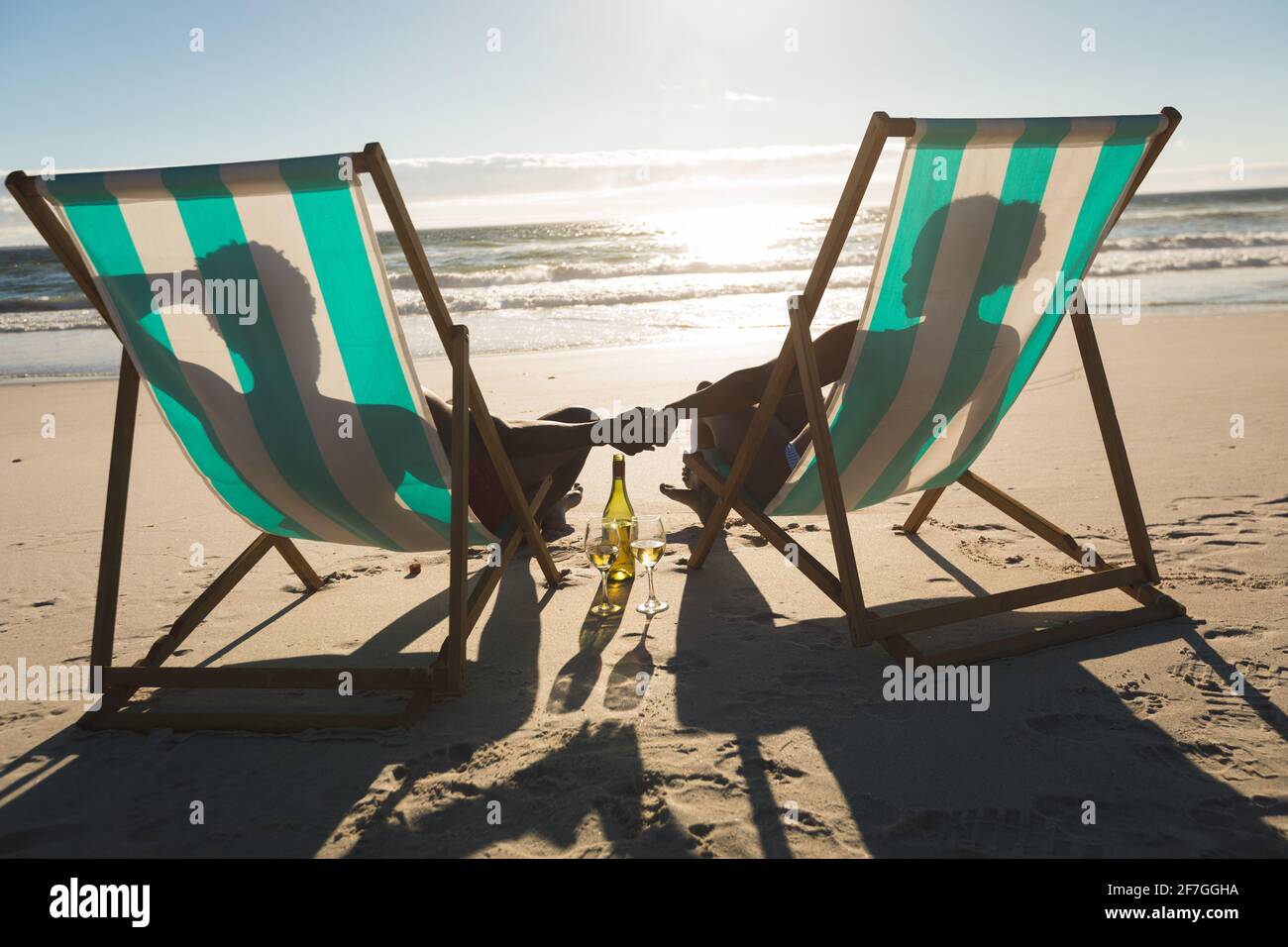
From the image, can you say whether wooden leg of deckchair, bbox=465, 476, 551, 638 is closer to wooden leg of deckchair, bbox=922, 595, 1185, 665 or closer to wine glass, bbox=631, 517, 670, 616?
wine glass, bbox=631, 517, 670, 616

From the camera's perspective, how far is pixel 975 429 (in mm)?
3000

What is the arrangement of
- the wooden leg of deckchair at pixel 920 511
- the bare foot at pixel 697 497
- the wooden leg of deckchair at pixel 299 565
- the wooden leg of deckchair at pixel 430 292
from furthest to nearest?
the bare foot at pixel 697 497 < the wooden leg of deckchair at pixel 920 511 < the wooden leg of deckchair at pixel 299 565 < the wooden leg of deckchair at pixel 430 292

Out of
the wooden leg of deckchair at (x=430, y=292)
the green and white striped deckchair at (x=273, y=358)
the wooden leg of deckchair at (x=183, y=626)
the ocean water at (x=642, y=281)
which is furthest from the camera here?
the ocean water at (x=642, y=281)

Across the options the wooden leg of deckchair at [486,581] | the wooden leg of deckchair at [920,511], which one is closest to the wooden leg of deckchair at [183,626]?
the wooden leg of deckchair at [486,581]

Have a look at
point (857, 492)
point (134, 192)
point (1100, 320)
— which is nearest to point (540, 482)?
point (857, 492)

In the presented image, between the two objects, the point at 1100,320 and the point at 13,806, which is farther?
the point at 1100,320

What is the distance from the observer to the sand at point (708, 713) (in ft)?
6.36

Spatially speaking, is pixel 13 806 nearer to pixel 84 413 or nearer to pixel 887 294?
pixel 887 294

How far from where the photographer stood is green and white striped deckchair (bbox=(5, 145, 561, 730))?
2260 millimetres

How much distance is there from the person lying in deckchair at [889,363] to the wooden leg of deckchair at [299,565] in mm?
1361

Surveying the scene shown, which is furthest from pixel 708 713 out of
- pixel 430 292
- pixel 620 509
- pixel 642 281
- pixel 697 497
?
pixel 642 281

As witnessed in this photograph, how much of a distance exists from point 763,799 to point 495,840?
0.54 metres

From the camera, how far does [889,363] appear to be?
2658 millimetres

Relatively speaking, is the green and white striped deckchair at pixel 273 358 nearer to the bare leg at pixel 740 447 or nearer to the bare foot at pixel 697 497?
the bare leg at pixel 740 447
